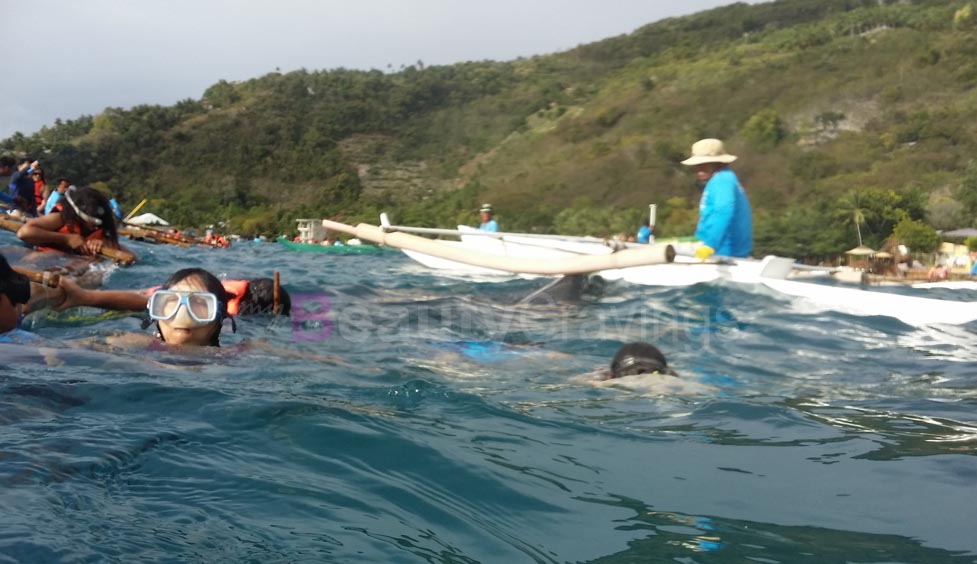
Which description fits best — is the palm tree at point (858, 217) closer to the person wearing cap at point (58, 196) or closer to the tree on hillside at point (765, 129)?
the tree on hillside at point (765, 129)

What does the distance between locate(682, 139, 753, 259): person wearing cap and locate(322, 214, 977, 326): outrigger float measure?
27cm

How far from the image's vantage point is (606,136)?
63719 mm

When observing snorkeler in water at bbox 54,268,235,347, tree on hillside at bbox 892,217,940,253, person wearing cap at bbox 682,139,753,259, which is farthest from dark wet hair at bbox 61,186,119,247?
tree on hillside at bbox 892,217,940,253

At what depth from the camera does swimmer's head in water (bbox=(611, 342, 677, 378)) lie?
14.5ft

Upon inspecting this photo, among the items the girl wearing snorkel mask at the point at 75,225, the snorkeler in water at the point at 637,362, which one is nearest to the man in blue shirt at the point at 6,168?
the girl wearing snorkel mask at the point at 75,225

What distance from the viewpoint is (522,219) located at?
156 ft

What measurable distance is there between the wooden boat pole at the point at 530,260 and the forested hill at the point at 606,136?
34293 millimetres

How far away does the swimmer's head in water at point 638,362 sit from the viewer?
4.41 meters

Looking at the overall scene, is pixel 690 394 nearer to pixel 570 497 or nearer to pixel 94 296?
pixel 570 497

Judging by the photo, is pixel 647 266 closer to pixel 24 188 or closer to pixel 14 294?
pixel 14 294

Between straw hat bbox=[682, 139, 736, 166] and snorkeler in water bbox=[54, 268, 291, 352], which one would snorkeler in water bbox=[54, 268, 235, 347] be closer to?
snorkeler in water bbox=[54, 268, 291, 352]

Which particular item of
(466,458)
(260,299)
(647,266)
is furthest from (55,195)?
(466,458)

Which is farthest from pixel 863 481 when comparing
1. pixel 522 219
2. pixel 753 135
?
pixel 753 135

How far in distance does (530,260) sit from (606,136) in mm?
61472
